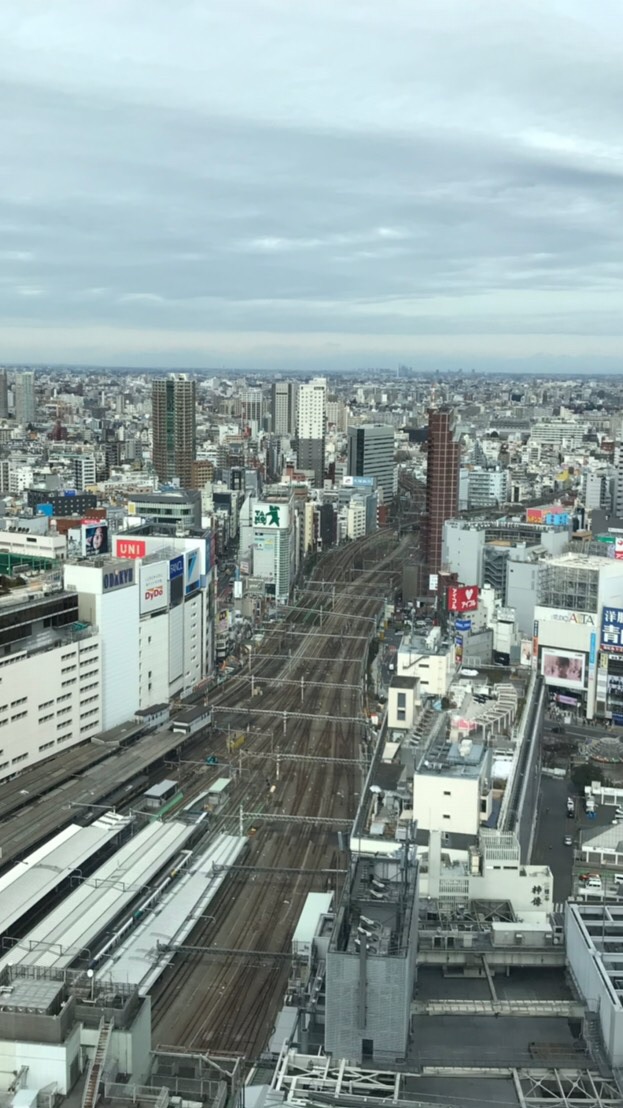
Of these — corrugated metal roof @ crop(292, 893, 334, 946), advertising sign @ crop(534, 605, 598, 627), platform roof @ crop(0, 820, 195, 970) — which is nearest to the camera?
platform roof @ crop(0, 820, 195, 970)

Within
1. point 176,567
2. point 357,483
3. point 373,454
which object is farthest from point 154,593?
point 373,454

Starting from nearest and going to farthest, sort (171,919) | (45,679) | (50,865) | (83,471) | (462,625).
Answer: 1. (171,919)
2. (50,865)
3. (45,679)
4. (462,625)
5. (83,471)

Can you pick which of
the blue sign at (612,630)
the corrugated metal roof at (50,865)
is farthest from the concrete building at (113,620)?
the blue sign at (612,630)

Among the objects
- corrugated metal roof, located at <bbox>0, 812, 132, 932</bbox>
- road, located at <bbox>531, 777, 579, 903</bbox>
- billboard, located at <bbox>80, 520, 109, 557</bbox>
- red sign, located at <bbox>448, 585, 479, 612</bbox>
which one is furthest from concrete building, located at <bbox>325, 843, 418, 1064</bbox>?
billboard, located at <bbox>80, 520, 109, 557</bbox>

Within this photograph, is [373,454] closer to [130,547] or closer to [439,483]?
[439,483]

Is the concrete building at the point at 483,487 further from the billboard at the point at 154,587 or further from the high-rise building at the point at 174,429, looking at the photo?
the billboard at the point at 154,587

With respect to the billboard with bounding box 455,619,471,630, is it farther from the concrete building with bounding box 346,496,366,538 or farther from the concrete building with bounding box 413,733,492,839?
the concrete building with bounding box 346,496,366,538
